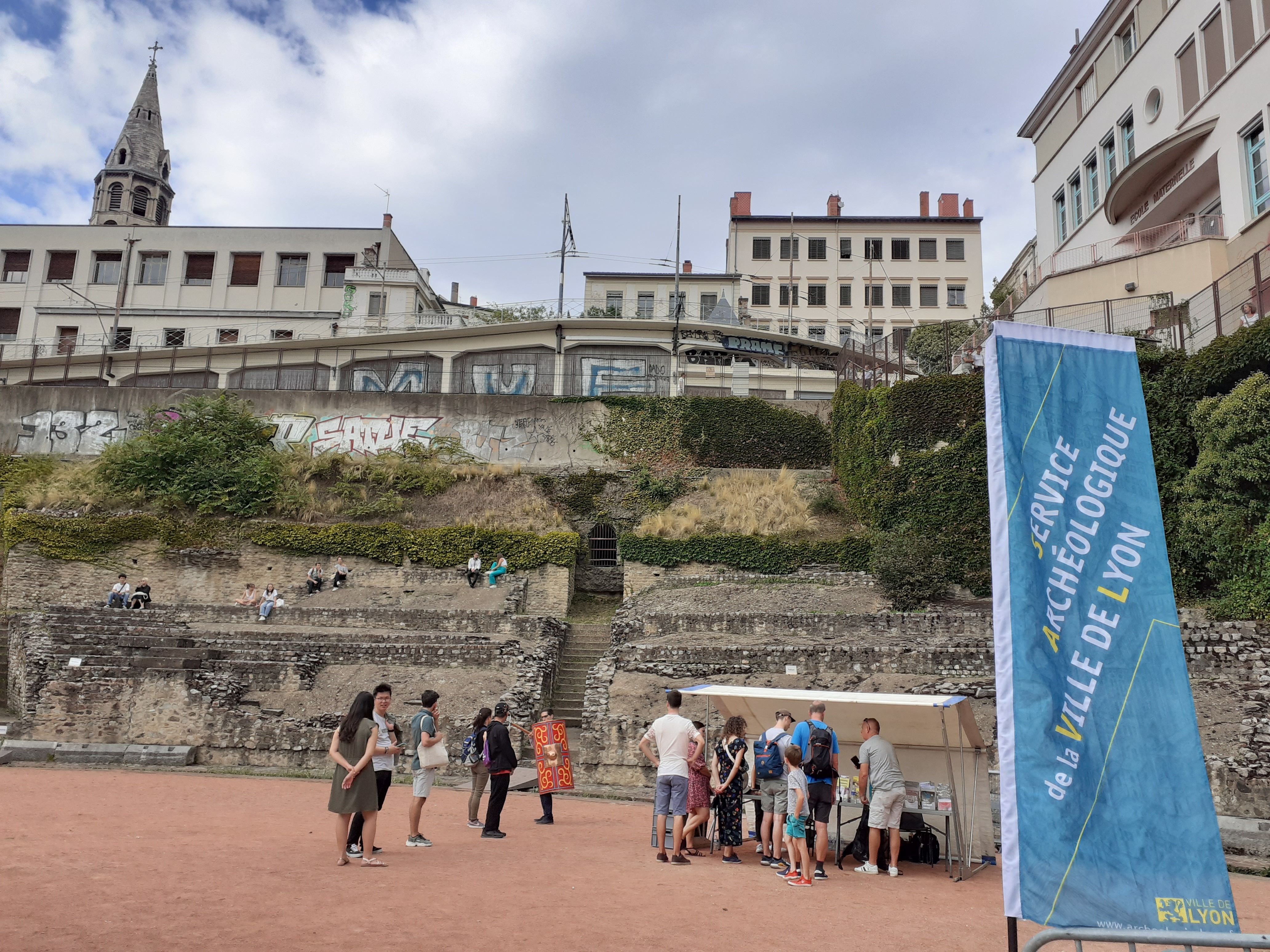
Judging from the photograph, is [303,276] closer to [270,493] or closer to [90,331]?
[90,331]

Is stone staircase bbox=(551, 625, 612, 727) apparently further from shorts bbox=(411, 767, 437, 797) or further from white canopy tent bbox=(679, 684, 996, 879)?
shorts bbox=(411, 767, 437, 797)

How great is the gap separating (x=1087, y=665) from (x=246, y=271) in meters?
49.8

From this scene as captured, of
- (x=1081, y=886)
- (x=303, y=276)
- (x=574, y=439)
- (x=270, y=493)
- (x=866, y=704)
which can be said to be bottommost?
(x=1081, y=886)

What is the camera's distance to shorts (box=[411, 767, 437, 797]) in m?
8.48

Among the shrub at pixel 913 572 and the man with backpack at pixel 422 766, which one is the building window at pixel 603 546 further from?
the man with backpack at pixel 422 766

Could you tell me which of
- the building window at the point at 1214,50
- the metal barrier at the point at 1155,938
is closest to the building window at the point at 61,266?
the building window at the point at 1214,50

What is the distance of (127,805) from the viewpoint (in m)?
10.1

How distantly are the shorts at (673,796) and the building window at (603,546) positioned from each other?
20.9m

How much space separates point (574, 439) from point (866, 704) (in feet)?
81.6

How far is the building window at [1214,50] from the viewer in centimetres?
2322

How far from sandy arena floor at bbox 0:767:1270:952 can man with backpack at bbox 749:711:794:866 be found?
0.38m

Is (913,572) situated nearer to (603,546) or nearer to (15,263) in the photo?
(603,546)

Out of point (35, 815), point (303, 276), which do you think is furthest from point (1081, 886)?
point (303, 276)

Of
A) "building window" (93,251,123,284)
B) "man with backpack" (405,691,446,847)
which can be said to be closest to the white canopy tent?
"man with backpack" (405,691,446,847)
